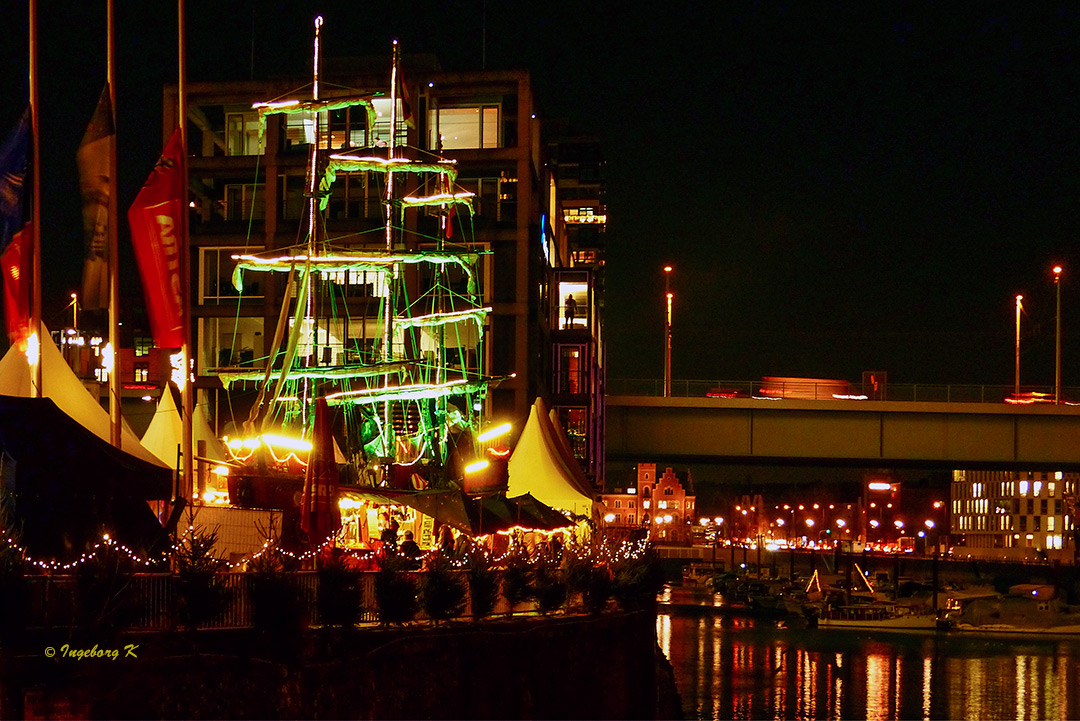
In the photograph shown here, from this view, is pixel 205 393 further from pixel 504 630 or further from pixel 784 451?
pixel 504 630

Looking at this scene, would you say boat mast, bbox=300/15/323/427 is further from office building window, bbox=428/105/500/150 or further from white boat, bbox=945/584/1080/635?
white boat, bbox=945/584/1080/635

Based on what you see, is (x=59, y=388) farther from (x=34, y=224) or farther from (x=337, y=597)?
(x=337, y=597)

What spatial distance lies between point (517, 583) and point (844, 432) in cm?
3958

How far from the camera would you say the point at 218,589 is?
20781mm

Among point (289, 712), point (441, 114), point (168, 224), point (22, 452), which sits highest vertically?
point (441, 114)

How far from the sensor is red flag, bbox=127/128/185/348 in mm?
28734

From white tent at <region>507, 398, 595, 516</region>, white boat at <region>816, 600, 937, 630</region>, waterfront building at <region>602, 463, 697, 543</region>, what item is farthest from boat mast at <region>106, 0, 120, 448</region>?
waterfront building at <region>602, 463, 697, 543</region>

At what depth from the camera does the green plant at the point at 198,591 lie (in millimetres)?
20438

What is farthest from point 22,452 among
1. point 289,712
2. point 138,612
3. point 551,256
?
point 551,256

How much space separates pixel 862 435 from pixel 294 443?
32.6 metres

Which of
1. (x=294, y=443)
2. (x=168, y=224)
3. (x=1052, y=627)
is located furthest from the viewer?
(x=1052, y=627)

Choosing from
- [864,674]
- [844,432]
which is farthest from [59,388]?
[844,432]

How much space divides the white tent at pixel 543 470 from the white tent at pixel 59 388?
14.4 metres

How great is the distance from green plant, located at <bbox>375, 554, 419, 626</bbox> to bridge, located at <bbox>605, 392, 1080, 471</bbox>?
39.5 metres
